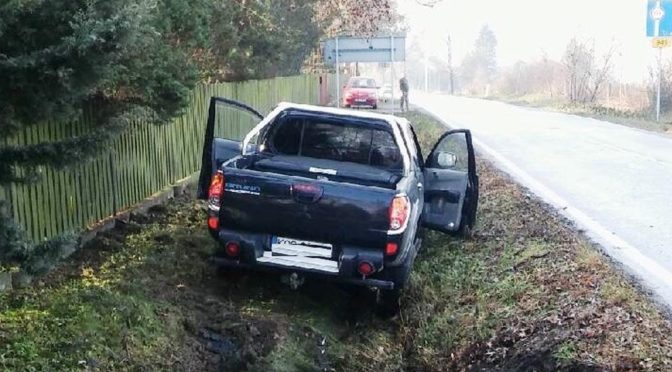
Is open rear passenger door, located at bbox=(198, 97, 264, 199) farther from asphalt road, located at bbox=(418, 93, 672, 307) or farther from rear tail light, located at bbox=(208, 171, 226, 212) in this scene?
asphalt road, located at bbox=(418, 93, 672, 307)

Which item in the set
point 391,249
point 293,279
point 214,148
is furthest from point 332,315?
point 214,148

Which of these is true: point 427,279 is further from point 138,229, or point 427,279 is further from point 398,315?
point 138,229

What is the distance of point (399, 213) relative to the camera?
597 centimetres

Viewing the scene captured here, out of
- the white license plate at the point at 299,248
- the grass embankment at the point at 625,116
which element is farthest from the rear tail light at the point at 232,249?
the grass embankment at the point at 625,116

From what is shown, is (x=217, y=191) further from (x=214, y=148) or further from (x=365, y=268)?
(x=214, y=148)

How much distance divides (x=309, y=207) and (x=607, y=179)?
293 inches

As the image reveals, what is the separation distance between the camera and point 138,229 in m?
8.21

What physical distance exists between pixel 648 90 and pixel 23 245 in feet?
104

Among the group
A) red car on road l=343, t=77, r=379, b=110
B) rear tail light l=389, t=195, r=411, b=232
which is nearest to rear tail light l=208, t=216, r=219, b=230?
rear tail light l=389, t=195, r=411, b=232

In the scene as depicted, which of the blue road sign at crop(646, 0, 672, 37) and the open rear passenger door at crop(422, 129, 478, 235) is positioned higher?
the blue road sign at crop(646, 0, 672, 37)

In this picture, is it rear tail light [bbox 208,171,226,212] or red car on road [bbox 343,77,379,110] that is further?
red car on road [bbox 343,77,379,110]

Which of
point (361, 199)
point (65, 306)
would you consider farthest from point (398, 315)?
point (65, 306)

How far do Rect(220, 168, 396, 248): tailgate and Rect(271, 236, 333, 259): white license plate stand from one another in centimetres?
6

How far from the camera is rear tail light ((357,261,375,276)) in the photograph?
19.9 feet
